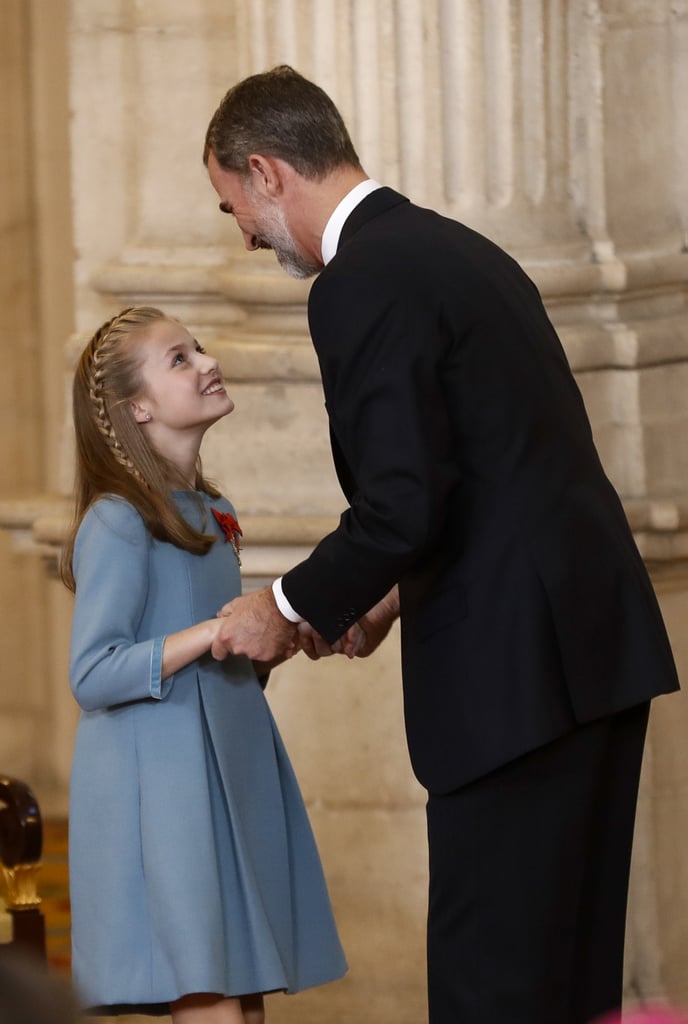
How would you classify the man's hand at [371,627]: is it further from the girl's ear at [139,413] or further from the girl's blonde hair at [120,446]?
the girl's ear at [139,413]

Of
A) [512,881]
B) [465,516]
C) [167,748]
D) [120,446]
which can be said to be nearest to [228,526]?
[120,446]

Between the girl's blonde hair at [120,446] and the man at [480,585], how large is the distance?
0.26 metres

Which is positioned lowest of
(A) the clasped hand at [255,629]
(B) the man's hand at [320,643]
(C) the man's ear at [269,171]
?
(B) the man's hand at [320,643]

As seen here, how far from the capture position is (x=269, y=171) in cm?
296

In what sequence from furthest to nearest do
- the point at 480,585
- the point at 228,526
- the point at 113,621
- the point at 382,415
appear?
1. the point at 228,526
2. the point at 113,621
3. the point at 480,585
4. the point at 382,415

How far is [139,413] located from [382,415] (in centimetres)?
63

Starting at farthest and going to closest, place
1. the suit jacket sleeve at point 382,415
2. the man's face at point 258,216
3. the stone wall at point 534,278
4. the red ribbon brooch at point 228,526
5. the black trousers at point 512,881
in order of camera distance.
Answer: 1. the stone wall at point 534,278
2. the red ribbon brooch at point 228,526
3. the man's face at point 258,216
4. the black trousers at point 512,881
5. the suit jacket sleeve at point 382,415

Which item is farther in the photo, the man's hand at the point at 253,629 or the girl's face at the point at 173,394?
the girl's face at the point at 173,394

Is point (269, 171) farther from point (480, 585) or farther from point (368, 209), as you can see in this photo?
point (480, 585)

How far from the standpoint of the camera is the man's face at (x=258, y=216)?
3.00 meters

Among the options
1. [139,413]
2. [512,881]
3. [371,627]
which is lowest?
[512,881]

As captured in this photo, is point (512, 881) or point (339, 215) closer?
point (512, 881)

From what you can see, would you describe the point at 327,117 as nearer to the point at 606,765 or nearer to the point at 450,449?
the point at 450,449

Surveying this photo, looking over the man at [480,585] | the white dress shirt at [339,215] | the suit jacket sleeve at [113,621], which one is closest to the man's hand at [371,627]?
the man at [480,585]
